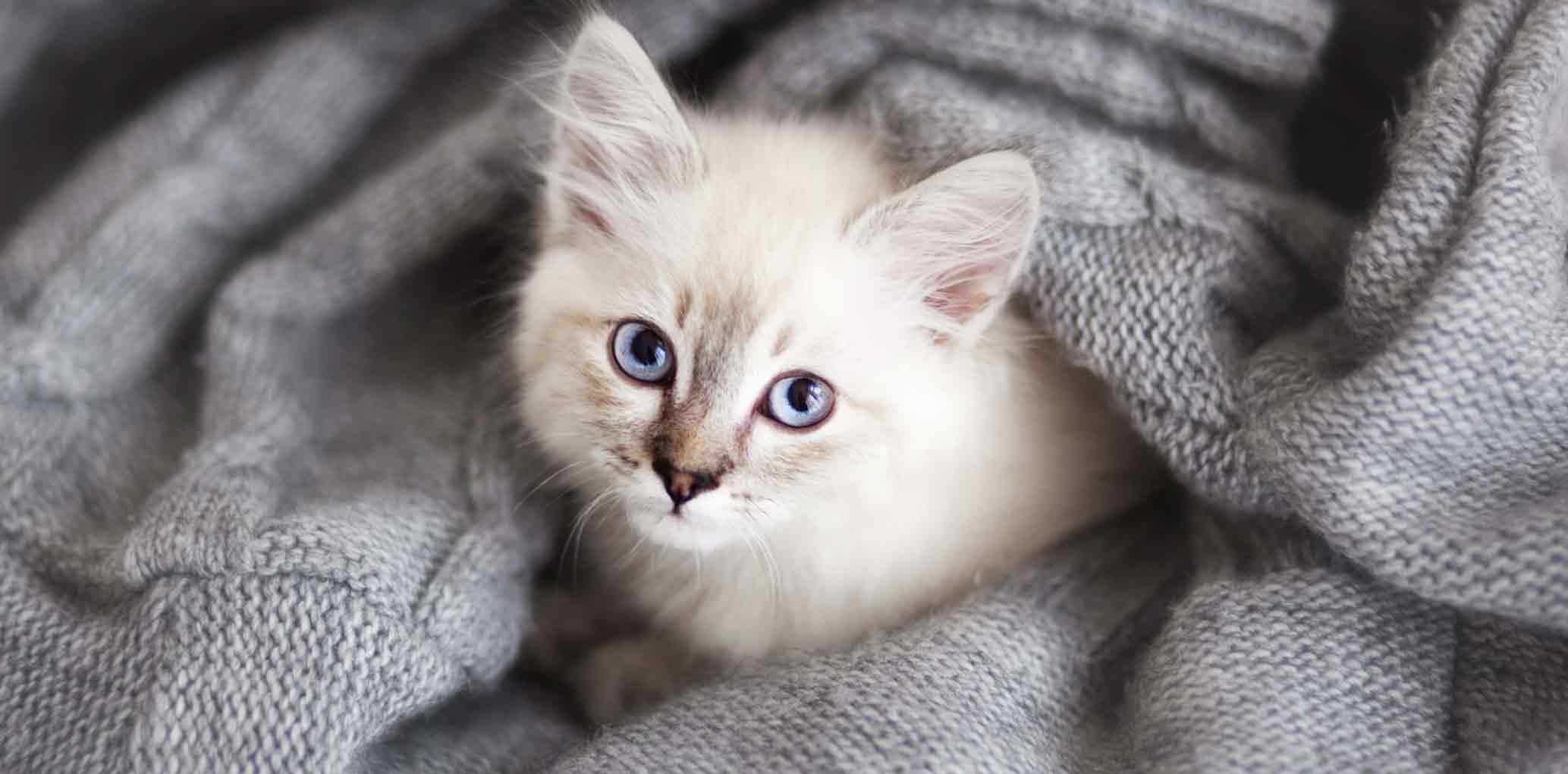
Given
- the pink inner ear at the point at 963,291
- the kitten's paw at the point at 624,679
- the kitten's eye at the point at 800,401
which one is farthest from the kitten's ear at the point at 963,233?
the kitten's paw at the point at 624,679

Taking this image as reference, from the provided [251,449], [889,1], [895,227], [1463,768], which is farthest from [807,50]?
[1463,768]

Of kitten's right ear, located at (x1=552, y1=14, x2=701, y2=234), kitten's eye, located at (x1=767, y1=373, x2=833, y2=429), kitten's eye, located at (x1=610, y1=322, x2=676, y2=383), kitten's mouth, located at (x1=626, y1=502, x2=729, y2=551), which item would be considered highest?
kitten's right ear, located at (x1=552, y1=14, x2=701, y2=234)

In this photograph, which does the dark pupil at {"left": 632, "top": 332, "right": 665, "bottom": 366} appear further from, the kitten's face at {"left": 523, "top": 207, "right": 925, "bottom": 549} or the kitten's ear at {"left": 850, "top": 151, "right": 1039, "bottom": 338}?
the kitten's ear at {"left": 850, "top": 151, "right": 1039, "bottom": 338}

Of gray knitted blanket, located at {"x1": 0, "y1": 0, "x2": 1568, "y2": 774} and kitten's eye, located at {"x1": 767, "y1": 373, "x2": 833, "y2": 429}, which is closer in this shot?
gray knitted blanket, located at {"x1": 0, "y1": 0, "x2": 1568, "y2": 774}

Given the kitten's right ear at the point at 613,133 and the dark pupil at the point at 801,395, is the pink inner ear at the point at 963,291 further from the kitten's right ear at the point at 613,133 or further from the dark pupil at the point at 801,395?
the kitten's right ear at the point at 613,133

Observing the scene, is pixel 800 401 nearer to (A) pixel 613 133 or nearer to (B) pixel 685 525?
(B) pixel 685 525

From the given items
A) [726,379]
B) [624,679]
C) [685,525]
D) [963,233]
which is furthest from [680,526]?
[963,233]

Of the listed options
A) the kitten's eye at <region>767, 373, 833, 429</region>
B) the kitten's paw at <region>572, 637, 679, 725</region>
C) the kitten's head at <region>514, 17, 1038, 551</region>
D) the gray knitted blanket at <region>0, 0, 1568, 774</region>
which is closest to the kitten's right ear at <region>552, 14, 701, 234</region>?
the kitten's head at <region>514, 17, 1038, 551</region>
